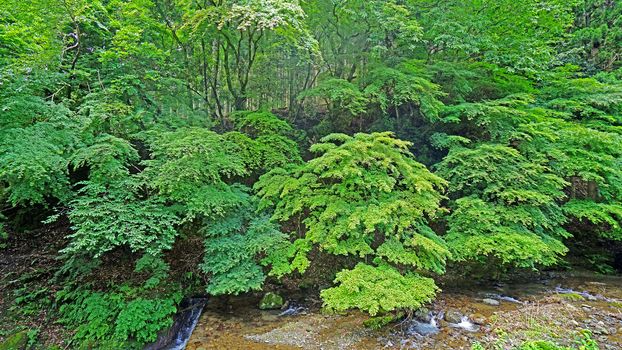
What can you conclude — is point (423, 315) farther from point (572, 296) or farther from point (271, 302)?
point (572, 296)

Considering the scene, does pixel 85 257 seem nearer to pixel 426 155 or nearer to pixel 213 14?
pixel 213 14

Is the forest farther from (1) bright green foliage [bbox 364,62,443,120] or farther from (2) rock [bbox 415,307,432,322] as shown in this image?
(2) rock [bbox 415,307,432,322]

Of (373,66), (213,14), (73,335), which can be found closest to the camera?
(73,335)

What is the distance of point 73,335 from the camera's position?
4.98 metres

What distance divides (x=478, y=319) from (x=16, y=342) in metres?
7.52

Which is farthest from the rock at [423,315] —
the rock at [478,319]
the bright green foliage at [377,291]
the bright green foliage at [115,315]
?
the bright green foliage at [115,315]

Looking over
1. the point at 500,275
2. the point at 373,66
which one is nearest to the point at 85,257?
the point at 373,66

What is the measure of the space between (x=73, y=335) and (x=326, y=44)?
996cm

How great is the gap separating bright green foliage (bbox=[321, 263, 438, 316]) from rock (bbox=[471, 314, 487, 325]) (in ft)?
4.29

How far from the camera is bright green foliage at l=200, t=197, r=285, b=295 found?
5.32 m

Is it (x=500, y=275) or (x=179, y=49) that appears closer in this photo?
(x=500, y=275)

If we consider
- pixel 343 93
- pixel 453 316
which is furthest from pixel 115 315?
pixel 343 93

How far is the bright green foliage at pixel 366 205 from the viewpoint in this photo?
199 inches

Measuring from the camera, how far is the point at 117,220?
4.83 metres
